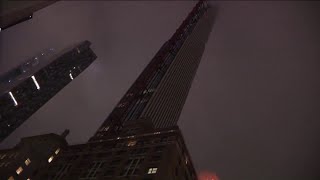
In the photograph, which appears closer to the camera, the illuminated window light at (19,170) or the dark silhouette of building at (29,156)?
the dark silhouette of building at (29,156)

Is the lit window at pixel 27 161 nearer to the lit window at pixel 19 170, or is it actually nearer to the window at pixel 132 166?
the lit window at pixel 19 170

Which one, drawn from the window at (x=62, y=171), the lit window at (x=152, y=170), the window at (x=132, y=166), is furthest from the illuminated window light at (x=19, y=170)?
the lit window at (x=152, y=170)

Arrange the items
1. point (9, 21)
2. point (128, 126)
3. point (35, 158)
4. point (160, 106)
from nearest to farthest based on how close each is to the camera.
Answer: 1. point (9, 21)
2. point (35, 158)
3. point (128, 126)
4. point (160, 106)

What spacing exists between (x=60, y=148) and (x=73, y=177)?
121ft

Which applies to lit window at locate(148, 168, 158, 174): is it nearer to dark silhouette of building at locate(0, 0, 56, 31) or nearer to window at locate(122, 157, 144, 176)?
window at locate(122, 157, 144, 176)

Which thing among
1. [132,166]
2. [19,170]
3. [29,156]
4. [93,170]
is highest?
[29,156]

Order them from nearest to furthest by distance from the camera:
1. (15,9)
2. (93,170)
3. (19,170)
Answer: (15,9) < (93,170) < (19,170)

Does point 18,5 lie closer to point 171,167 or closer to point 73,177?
point 171,167

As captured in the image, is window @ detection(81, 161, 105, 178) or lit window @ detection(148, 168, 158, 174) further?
window @ detection(81, 161, 105, 178)

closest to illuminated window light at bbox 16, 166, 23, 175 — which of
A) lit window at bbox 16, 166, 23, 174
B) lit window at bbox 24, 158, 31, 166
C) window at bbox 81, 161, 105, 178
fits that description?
lit window at bbox 16, 166, 23, 174

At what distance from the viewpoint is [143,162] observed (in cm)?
7406

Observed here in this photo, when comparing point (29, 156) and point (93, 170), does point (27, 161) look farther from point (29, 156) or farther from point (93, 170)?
point (93, 170)

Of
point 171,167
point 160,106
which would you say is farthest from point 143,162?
point 160,106

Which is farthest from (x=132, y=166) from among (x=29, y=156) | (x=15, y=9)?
(x=15, y=9)
